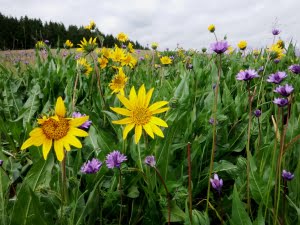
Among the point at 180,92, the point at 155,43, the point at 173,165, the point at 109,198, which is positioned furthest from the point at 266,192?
the point at 155,43

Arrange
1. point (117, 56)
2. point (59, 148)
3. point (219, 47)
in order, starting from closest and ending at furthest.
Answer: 1. point (59, 148)
2. point (219, 47)
3. point (117, 56)

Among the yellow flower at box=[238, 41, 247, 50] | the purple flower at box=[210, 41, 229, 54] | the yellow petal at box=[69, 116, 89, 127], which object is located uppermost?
the yellow flower at box=[238, 41, 247, 50]

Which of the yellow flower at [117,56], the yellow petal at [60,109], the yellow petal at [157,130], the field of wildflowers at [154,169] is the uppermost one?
the yellow flower at [117,56]

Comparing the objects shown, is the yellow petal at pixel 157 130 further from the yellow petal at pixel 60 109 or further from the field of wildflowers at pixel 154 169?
the yellow petal at pixel 60 109

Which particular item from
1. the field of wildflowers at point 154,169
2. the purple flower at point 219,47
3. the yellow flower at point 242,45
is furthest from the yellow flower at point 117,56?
the yellow flower at point 242,45

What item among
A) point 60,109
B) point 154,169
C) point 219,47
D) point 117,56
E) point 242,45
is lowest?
point 154,169

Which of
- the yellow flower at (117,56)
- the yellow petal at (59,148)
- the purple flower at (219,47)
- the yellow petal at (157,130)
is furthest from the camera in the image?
the yellow flower at (117,56)

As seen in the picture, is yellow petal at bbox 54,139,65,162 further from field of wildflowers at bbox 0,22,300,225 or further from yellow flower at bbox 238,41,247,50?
yellow flower at bbox 238,41,247,50

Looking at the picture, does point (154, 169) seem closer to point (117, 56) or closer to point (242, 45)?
point (117, 56)

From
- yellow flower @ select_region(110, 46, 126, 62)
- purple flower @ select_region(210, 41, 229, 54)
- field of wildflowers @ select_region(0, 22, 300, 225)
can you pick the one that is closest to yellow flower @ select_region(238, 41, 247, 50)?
yellow flower @ select_region(110, 46, 126, 62)

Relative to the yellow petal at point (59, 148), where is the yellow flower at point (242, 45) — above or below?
above

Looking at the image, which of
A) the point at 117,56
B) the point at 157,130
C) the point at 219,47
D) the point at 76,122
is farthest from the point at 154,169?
the point at 117,56

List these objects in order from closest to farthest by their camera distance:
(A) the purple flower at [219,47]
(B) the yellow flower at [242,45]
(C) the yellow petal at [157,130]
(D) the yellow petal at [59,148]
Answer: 1. (D) the yellow petal at [59,148]
2. (C) the yellow petal at [157,130]
3. (A) the purple flower at [219,47]
4. (B) the yellow flower at [242,45]

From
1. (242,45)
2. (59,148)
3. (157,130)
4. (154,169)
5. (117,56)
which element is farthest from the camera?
(242,45)
